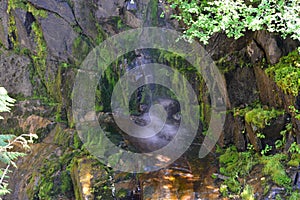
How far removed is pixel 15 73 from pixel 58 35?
2.05m

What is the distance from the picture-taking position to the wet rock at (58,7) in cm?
936

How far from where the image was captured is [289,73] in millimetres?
4895

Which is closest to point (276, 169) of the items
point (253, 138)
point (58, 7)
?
point (253, 138)

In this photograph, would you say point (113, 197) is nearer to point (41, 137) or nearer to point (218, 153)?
point (218, 153)

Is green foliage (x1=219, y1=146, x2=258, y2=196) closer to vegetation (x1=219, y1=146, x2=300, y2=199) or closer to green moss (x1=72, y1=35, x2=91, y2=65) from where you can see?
vegetation (x1=219, y1=146, x2=300, y2=199)

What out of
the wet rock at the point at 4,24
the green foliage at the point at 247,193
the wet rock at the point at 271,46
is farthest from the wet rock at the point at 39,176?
the wet rock at the point at 271,46

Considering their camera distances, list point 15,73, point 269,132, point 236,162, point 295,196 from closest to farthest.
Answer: point 295,196
point 269,132
point 236,162
point 15,73

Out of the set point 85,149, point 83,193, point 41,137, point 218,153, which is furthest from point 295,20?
point 41,137

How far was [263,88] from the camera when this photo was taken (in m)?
5.88

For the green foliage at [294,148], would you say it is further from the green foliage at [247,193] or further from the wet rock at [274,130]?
the green foliage at [247,193]

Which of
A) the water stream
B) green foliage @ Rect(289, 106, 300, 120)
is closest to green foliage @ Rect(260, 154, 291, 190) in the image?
green foliage @ Rect(289, 106, 300, 120)

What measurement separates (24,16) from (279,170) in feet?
30.0

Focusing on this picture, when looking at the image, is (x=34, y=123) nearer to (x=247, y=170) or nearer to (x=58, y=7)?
(x=58, y=7)

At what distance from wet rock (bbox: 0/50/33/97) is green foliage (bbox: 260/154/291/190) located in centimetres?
805
